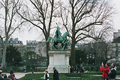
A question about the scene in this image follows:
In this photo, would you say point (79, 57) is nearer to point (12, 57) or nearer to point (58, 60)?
point (12, 57)

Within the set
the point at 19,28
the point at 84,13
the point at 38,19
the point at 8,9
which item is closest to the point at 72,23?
the point at 84,13

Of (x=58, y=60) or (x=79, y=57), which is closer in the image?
(x=58, y=60)

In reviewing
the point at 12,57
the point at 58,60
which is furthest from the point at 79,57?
the point at 58,60

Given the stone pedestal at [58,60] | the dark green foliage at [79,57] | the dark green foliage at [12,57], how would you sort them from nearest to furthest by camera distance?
the stone pedestal at [58,60]
the dark green foliage at [12,57]
the dark green foliage at [79,57]

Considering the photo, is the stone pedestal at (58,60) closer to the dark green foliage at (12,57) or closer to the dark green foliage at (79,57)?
the dark green foliage at (12,57)

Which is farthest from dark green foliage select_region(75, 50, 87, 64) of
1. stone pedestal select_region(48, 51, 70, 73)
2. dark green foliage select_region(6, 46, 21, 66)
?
stone pedestal select_region(48, 51, 70, 73)

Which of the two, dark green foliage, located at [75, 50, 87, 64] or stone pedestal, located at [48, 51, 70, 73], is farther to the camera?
dark green foliage, located at [75, 50, 87, 64]

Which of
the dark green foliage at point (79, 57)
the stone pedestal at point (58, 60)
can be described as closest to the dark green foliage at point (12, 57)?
the dark green foliage at point (79, 57)

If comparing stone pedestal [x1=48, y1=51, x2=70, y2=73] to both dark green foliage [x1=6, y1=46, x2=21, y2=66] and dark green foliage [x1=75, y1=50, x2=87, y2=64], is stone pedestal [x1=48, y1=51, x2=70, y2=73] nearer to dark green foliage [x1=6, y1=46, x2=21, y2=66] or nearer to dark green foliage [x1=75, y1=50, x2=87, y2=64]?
dark green foliage [x1=6, y1=46, x2=21, y2=66]

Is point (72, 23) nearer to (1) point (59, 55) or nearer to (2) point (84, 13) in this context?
(2) point (84, 13)

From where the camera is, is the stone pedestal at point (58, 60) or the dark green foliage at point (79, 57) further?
the dark green foliage at point (79, 57)

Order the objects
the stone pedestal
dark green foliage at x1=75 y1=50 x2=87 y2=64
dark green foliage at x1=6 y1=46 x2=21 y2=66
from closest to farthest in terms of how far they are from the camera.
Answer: the stone pedestal → dark green foliage at x1=6 y1=46 x2=21 y2=66 → dark green foliage at x1=75 y1=50 x2=87 y2=64

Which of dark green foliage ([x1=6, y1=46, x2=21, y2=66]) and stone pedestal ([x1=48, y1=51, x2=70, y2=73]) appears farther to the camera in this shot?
dark green foliage ([x1=6, y1=46, x2=21, y2=66])

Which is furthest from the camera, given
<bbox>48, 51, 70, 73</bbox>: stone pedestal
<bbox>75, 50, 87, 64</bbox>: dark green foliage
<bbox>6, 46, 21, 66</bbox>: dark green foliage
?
<bbox>75, 50, 87, 64</bbox>: dark green foliage
